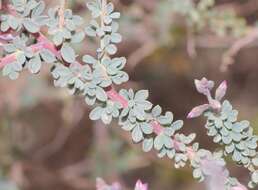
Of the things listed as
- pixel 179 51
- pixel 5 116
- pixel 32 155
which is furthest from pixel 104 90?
pixel 179 51

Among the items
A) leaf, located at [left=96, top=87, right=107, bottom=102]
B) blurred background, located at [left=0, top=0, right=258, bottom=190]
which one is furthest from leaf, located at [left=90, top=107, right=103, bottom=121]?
blurred background, located at [left=0, top=0, right=258, bottom=190]

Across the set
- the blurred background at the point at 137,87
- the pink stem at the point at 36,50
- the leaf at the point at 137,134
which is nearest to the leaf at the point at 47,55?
the pink stem at the point at 36,50

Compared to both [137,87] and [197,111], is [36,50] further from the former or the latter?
[137,87]

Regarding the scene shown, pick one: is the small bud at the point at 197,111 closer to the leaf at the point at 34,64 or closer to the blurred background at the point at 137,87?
the leaf at the point at 34,64

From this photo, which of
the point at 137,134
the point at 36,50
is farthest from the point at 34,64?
the point at 137,134

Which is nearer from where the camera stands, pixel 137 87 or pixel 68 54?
pixel 68 54

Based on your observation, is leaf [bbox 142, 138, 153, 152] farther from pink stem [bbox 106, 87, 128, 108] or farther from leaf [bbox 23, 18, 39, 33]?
leaf [bbox 23, 18, 39, 33]

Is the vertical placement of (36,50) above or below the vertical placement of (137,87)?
below

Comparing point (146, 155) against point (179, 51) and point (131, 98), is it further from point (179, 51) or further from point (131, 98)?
point (131, 98)

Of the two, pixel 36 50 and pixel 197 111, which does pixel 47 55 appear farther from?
pixel 197 111
